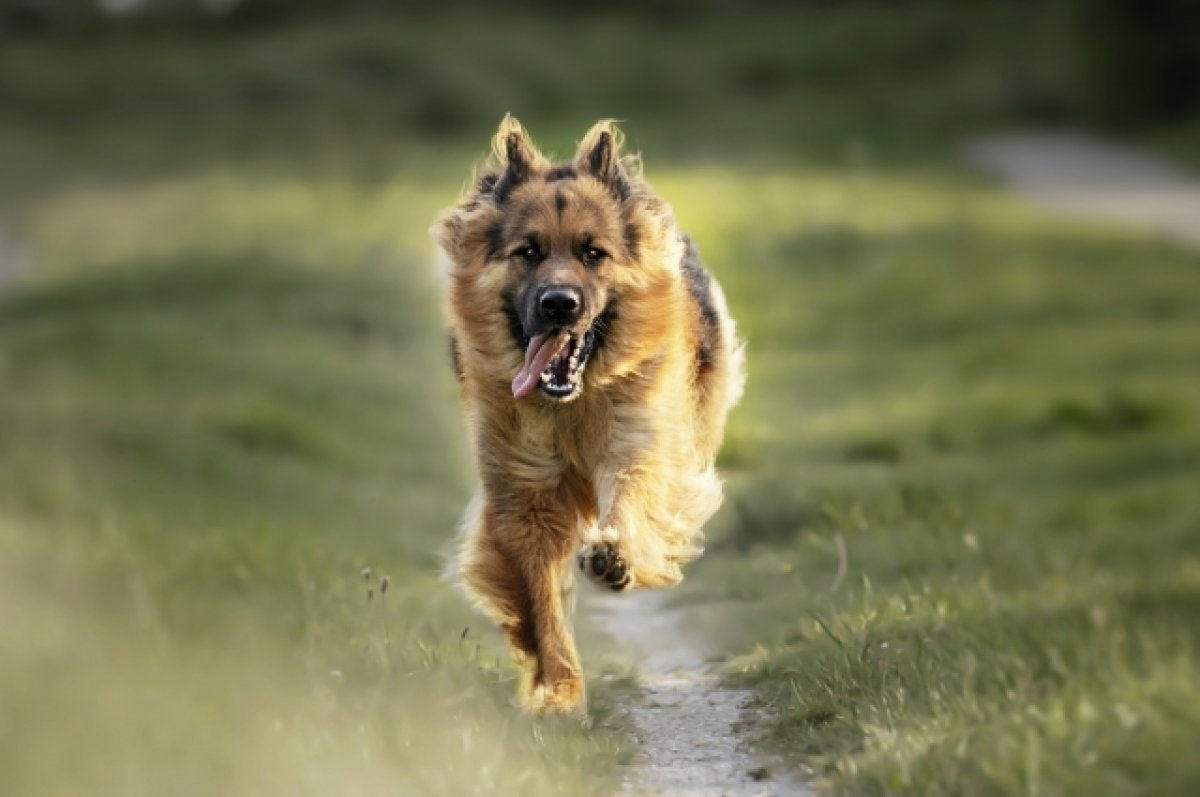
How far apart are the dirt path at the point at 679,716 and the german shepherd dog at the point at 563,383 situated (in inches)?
15.3

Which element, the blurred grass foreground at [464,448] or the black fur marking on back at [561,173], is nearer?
the blurred grass foreground at [464,448]

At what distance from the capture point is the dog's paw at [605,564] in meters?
6.46

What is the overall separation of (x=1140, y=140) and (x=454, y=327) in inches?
870

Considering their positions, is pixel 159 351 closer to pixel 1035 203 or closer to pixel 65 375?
pixel 65 375

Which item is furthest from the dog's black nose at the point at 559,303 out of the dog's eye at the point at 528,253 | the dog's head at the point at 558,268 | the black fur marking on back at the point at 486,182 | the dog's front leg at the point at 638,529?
the black fur marking on back at the point at 486,182

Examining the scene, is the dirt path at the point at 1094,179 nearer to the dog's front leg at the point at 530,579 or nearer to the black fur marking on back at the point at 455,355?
the black fur marking on back at the point at 455,355

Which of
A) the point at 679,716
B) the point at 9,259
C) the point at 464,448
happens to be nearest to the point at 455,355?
the point at 679,716

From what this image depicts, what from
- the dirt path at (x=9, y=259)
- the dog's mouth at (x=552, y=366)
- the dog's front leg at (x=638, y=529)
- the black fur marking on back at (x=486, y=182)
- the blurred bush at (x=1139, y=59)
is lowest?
the dirt path at (x=9, y=259)

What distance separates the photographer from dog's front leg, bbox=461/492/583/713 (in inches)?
266

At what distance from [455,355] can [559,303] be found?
1544 mm

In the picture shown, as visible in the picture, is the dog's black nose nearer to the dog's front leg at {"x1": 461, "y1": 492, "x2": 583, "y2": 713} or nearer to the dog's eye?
the dog's eye

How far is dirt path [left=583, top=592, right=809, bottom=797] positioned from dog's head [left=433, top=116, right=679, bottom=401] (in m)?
1.25

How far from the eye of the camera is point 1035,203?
76.0ft

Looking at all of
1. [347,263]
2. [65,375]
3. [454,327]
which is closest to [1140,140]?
[347,263]
